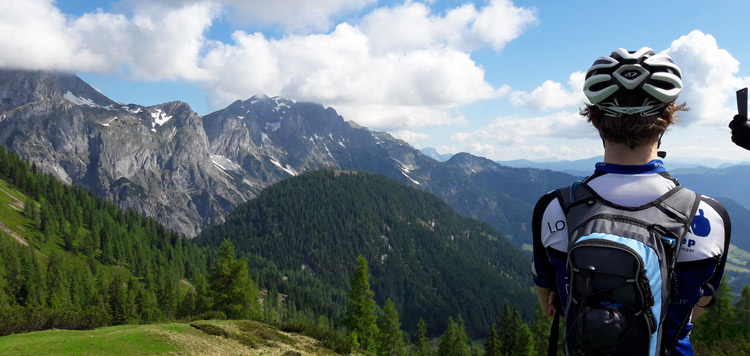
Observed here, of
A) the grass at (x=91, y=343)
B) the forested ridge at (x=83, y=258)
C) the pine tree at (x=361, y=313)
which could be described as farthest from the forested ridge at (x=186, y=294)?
the grass at (x=91, y=343)

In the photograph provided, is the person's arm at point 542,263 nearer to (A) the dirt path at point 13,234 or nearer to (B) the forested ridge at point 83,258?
(B) the forested ridge at point 83,258

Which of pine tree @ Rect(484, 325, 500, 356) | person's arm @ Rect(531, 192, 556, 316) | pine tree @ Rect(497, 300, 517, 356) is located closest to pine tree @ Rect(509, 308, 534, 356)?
pine tree @ Rect(497, 300, 517, 356)

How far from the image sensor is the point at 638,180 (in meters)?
3.17

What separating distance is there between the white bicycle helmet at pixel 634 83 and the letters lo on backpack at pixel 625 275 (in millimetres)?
816

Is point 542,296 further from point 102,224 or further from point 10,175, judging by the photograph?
point 10,175

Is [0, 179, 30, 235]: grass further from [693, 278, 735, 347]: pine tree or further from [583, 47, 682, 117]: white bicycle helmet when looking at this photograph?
[693, 278, 735, 347]: pine tree

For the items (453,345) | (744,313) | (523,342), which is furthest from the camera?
(453,345)

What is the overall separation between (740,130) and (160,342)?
93.5ft

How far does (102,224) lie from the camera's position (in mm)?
126875

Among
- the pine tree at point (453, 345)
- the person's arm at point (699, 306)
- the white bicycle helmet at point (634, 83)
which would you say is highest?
the white bicycle helmet at point (634, 83)

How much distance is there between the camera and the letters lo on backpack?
2.68 m

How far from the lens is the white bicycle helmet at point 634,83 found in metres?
3.37

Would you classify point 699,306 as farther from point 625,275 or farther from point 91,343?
point 91,343

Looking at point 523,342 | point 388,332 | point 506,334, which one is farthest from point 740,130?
point 388,332
